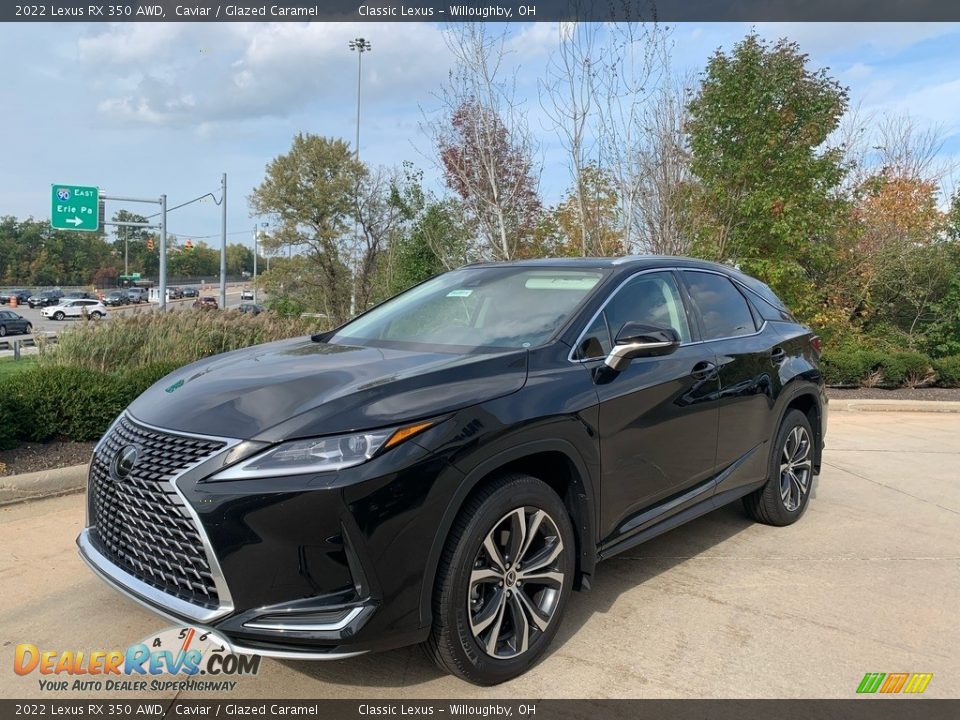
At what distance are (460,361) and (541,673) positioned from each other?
1.34 m

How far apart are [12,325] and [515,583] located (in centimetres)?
4258

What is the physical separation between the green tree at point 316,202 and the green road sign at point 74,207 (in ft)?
24.1

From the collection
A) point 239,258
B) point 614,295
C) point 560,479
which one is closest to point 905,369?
point 614,295

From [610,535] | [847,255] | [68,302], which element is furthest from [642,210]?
[68,302]

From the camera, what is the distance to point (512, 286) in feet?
13.1

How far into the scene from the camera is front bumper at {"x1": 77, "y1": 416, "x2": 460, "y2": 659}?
7.88 ft

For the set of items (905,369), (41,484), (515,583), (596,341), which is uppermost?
(596,341)

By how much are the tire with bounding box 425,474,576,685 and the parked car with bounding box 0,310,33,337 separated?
41.2 meters

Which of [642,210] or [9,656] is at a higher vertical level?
[642,210]

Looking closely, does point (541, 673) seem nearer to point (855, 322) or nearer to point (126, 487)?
point (126, 487)

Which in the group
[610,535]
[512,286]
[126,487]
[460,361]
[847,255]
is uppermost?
Result: [847,255]

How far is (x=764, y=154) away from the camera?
1152 centimetres

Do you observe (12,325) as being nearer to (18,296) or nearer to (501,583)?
(18,296)

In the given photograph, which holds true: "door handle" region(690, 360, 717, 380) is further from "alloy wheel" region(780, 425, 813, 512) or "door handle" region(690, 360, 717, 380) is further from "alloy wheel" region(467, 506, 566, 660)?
"alloy wheel" region(467, 506, 566, 660)
